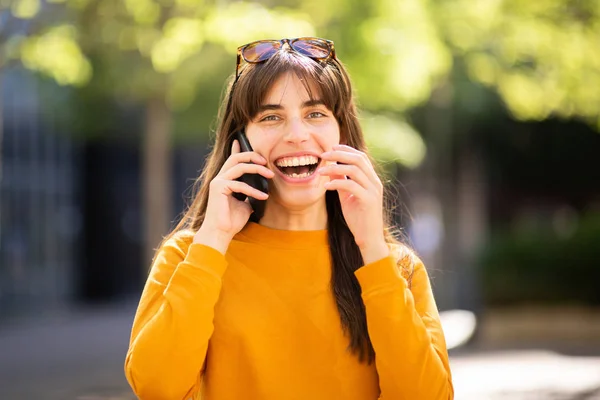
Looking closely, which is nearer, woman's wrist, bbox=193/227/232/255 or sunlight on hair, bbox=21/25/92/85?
woman's wrist, bbox=193/227/232/255

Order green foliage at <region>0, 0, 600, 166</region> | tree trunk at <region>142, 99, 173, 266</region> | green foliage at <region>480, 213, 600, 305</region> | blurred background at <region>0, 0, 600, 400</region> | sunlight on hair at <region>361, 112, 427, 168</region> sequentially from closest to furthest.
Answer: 1. green foliage at <region>0, 0, 600, 166</region>
2. blurred background at <region>0, 0, 600, 400</region>
3. green foliage at <region>480, 213, 600, 305</region>
4. tree trunk at <region>142, 99, 173, 266</region>
5. sunlight on hair at <region>361, 112, 427, 168</region>

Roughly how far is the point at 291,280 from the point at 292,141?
38 cm

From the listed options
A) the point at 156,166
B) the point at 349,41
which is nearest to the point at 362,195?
the point at 349,41

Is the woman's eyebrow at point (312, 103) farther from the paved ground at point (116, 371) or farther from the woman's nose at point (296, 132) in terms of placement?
the paved ground at point (116, 371)

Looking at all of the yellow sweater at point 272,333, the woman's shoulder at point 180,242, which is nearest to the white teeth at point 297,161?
the yellow sweater at point 272,333

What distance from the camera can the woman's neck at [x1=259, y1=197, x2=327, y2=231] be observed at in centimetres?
288

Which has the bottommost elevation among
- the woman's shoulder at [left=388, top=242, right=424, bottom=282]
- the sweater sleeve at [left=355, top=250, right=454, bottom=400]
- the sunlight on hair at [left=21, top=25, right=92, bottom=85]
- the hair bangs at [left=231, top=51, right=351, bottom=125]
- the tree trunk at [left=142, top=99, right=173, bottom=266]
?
the sweater sleeve at [left=355, top=250, right=454, bottom=400]

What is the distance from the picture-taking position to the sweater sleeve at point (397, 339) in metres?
2.59

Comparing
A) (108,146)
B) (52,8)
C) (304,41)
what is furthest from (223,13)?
(108,146)

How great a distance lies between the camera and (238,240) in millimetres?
2852

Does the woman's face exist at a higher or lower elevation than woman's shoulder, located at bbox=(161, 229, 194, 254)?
higher

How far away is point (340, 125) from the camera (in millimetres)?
2969

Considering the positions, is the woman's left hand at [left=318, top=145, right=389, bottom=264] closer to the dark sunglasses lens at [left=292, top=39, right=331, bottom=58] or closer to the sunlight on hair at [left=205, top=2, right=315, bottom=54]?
the dark sunglasses lens at [left=292, top=39, right=331, bottom=58]

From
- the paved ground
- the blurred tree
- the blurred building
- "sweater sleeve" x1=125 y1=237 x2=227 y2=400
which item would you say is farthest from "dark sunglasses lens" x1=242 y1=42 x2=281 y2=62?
the blurred building
